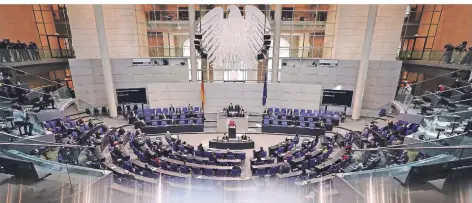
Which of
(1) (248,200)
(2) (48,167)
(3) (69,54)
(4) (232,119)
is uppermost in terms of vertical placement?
(3) (69,54)

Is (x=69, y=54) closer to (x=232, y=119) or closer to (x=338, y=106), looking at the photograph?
(x=232, y=119)

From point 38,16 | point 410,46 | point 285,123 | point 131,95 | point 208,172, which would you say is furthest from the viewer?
point 38,16

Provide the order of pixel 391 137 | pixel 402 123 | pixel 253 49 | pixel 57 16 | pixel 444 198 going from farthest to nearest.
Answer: pixel 57 16, pixel 402 123, pixel 391 137, pixel 253 49, pixel 444 198

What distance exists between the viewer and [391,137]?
1342 centimetres

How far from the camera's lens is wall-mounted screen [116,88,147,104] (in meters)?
20.0

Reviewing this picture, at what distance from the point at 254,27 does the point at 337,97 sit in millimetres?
12823

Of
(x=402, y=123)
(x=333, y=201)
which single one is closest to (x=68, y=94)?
(x=333, y=201)

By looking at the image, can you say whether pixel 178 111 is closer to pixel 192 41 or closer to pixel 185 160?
pixel 192 41

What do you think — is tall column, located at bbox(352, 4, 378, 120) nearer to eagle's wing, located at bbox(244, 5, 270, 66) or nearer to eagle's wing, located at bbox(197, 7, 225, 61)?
eagle's wing, located at bbox(244, 5, 270, 66)

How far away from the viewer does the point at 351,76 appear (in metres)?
19.5

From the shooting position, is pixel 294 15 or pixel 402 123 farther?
pixel 294 15

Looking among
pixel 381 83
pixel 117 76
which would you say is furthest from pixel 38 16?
pixel 381 83

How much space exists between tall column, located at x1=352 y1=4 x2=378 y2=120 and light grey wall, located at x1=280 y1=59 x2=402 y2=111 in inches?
30.1

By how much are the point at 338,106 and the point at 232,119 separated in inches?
354
